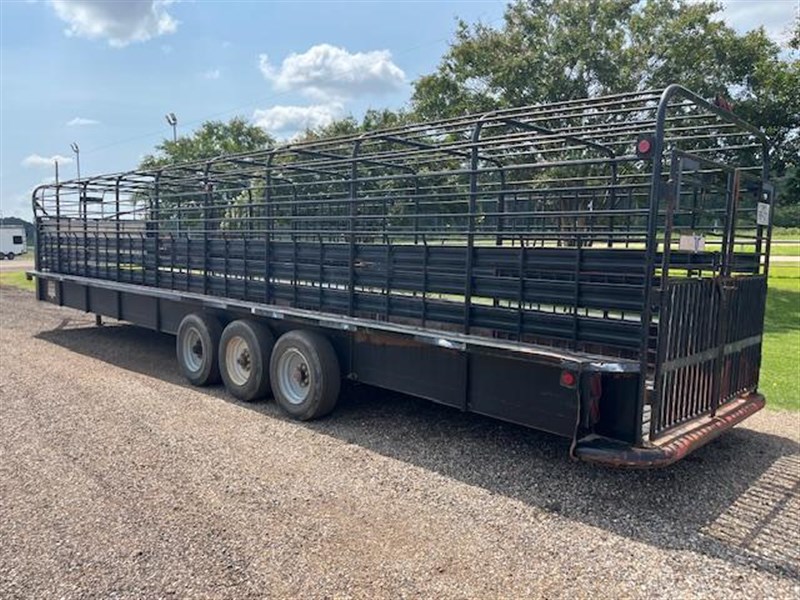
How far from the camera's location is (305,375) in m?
6.31

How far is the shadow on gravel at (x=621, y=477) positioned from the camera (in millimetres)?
3908

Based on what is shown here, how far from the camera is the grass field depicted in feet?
24.2

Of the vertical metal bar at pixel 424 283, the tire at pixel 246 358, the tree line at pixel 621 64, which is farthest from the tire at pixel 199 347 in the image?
the tree line at pixel 621 64

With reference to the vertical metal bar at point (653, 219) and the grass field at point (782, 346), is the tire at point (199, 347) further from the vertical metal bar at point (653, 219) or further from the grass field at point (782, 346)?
the grass field at point (782, 346)

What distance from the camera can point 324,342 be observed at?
242 inches

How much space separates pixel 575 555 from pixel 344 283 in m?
3.31

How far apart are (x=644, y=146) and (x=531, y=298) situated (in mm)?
1277

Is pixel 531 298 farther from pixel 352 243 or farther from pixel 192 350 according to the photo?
pixel 192 350

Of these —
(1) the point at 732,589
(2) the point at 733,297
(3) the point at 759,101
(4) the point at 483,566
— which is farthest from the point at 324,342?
(3) the point at 759,101

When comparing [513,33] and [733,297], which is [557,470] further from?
[513,33]

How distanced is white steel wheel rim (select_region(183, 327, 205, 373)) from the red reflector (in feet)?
15.6

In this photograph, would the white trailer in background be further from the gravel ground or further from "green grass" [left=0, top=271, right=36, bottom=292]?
the gravel ground

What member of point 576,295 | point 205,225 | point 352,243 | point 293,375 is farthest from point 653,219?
point 205,225

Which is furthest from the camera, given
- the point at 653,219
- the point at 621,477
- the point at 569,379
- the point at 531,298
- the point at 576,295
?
the point at 621,477
